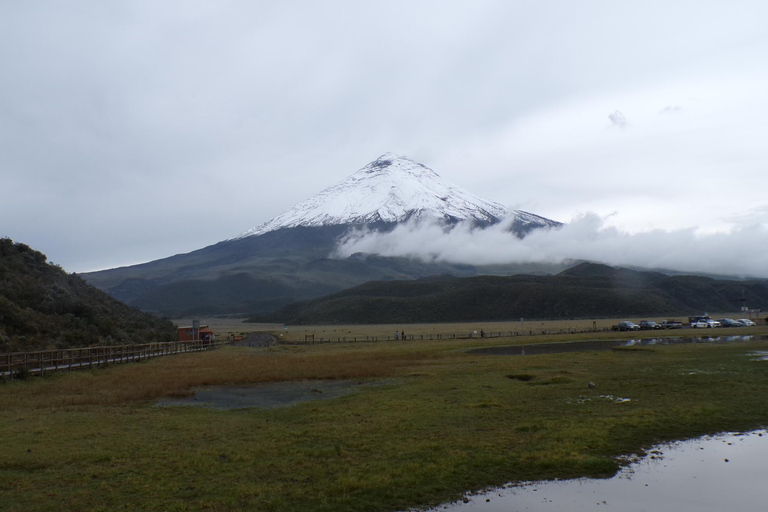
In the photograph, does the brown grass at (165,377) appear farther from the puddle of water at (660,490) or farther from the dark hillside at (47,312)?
the puddle of water at (660,490)

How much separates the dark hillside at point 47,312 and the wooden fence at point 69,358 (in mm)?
2596

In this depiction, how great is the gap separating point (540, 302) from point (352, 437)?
156430 mm

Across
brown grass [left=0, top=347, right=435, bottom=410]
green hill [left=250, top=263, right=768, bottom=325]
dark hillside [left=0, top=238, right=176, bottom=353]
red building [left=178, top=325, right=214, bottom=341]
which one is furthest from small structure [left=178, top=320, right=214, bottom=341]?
green hill [left=250, top=263, right=768, bottom=325]

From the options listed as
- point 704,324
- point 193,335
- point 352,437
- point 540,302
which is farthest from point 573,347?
point 540,302

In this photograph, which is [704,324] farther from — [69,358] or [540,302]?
[540,302]

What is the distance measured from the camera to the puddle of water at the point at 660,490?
31.0 feet

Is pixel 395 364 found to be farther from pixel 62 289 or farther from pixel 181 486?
pixel 62 289

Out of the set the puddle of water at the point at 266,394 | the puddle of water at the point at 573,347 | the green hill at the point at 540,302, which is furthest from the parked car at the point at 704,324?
the green hill at the point at 540,302

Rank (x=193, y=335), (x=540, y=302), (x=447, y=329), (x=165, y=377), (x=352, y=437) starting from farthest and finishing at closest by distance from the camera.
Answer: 1. (x=540, y=302)
2. (x=447, y=329)
3. (x=193, y=335)
4. (x=165, y=377)
5. (x=352, y=437)

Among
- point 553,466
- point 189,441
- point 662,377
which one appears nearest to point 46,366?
point 189,441

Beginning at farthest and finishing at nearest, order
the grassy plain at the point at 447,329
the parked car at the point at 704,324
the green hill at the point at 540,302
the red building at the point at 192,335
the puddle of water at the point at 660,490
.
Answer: the green hill at the point at 540,302 → the grassy plain at the point at 447,329 → the parked car at the point at 704,324 → the red building at the point at 192,335 → the puddle of water at the point at 660,490

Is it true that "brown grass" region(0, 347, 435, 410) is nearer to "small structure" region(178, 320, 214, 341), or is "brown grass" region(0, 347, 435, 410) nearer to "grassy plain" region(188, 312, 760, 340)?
"small structure" region(178, 320, 214, 341)

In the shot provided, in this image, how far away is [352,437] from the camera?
1393 cm

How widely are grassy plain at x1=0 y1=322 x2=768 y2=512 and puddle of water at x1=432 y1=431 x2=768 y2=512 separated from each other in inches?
20.8
